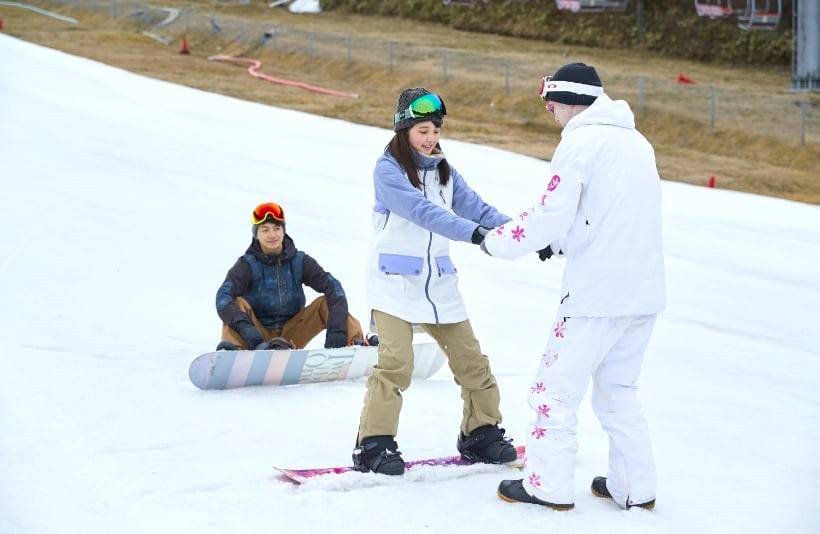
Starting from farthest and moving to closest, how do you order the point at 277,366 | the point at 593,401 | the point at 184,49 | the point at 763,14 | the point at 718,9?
the point at 184,49
the point at 718,9
the point at 763,14
the point at 277,366
the point at 593,401

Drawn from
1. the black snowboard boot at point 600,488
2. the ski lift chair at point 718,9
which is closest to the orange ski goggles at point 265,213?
the black snowboard boot at point 600,488

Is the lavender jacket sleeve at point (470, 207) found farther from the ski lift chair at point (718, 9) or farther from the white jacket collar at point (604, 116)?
the ski lift chair at point (718, 9)

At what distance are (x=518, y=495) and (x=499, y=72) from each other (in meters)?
25.9

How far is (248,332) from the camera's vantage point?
7.43m

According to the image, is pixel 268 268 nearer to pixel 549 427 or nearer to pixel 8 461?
pixel 8 461

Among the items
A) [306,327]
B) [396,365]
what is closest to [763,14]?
[306,327]

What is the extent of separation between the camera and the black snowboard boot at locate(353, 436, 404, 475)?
573cm

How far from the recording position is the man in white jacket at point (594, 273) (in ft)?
16.8

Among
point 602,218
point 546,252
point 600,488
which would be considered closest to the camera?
point 602,218

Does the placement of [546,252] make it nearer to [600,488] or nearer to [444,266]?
[444,266]

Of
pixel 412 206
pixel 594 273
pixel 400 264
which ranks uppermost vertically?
pixel 412 206

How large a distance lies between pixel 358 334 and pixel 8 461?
262 cm

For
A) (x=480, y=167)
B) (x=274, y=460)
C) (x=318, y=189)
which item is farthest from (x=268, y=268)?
(x=480, y=167)

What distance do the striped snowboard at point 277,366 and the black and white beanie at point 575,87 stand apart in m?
2.72
